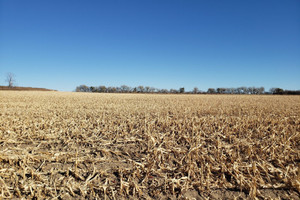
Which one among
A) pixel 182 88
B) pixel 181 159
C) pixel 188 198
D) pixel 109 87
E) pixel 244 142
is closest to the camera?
pixel 188 198

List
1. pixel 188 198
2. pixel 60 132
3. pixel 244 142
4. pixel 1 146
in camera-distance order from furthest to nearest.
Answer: pixel 60 132, pixel 244 142, pixel 1 146, pixel 188 198

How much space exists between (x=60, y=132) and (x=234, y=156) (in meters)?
4.92

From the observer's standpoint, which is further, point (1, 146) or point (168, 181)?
point (1, 146)

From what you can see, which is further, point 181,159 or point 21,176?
point 181,159

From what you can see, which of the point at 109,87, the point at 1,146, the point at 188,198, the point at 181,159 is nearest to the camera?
the point at 188,198

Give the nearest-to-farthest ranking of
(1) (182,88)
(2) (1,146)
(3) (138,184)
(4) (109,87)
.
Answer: (3) (138,184) < (2) (1,146) < (1) (182,88) < (4) (109,87)

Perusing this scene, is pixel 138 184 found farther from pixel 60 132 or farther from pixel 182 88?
pixel 182 88

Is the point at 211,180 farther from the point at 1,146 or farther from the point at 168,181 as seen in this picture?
the point at 1,146

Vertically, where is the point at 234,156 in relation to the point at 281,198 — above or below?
Result: above

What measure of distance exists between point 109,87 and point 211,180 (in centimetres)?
13010

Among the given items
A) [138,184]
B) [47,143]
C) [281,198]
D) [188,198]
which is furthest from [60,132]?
[281,198]

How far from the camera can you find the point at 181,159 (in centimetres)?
303

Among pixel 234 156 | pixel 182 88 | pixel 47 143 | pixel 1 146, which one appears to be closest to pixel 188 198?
pixel 234 156

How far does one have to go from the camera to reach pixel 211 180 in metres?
2.38
